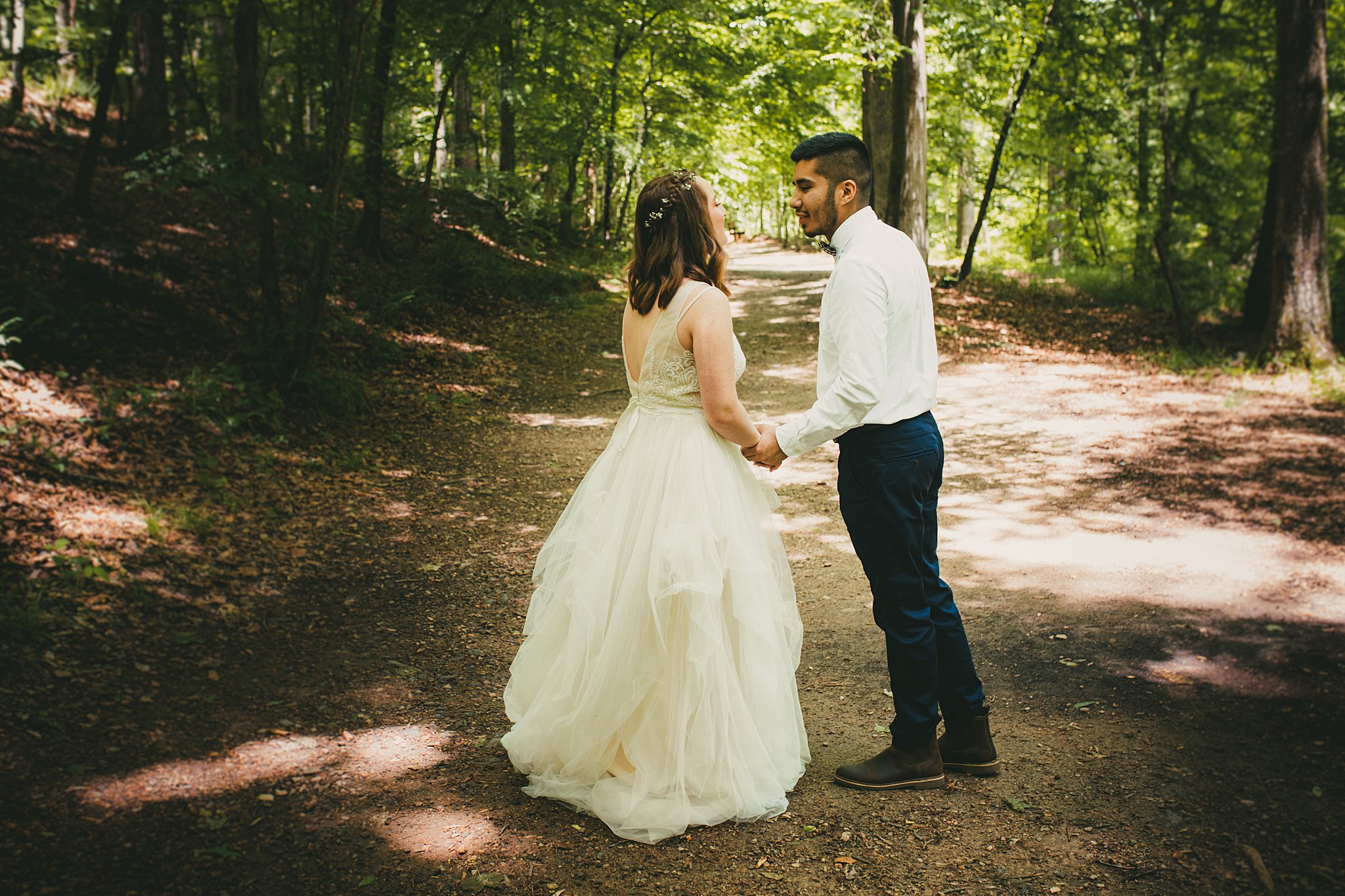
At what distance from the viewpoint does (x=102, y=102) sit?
8.94m

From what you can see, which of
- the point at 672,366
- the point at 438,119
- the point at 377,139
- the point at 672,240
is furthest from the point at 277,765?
the point at 377,139

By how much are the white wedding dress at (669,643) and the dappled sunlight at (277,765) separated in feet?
1.89

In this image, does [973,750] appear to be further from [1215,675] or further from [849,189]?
[849,189]

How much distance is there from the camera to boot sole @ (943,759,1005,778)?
335 cm

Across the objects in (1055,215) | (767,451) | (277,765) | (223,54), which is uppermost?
(223,54)

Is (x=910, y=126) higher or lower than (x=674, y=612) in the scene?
higher

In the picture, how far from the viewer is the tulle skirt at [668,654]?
3.07 meters

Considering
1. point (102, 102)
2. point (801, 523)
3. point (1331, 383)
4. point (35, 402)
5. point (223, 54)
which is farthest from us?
point (223, 54)

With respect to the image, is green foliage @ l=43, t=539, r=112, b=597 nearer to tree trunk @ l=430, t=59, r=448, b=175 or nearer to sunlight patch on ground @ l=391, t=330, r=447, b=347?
sunlight patch on ground @ l=391, t=330, r=447, b=347

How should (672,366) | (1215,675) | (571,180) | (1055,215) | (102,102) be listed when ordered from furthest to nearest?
(1055,215) < (571,180) < (102,102) < (1215,675) < (672,366)

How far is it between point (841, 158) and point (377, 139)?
413 inches

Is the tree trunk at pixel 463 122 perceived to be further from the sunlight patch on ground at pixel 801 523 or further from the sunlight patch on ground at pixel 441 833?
the sunlight patch on ground at pixel 441 833

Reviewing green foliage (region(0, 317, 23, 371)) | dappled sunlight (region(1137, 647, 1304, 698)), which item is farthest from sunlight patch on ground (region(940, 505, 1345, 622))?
green foliage (region(0, 317, 23, 371))

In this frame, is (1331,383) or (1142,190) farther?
(1142,190)
